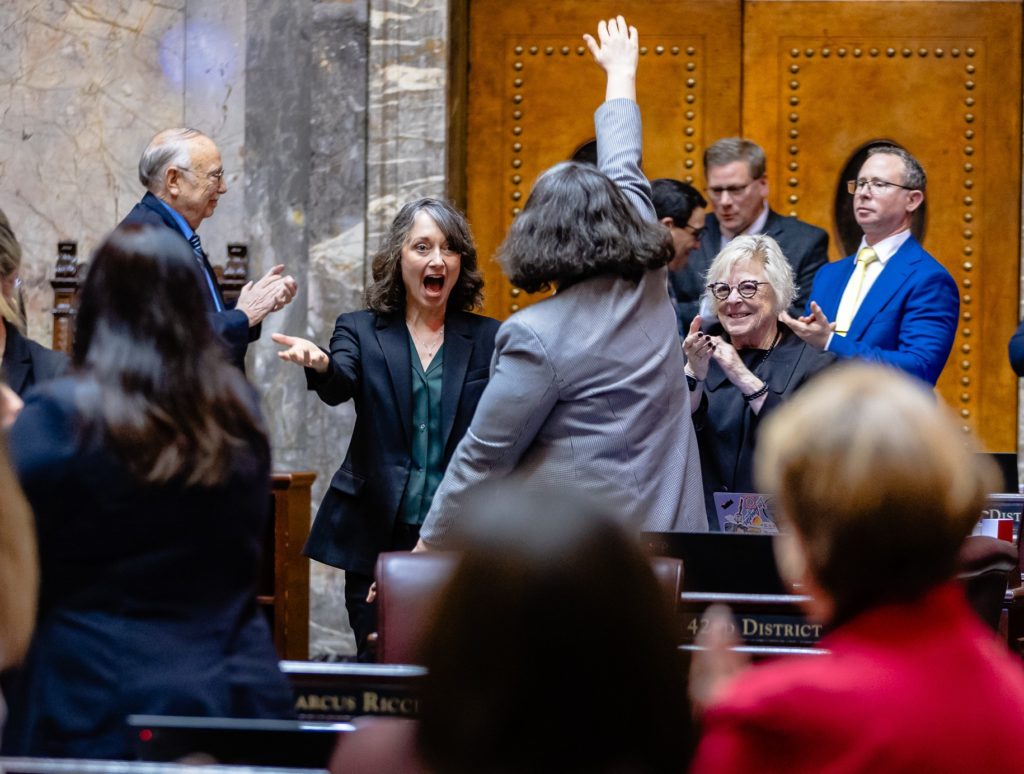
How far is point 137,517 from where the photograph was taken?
8.16ft

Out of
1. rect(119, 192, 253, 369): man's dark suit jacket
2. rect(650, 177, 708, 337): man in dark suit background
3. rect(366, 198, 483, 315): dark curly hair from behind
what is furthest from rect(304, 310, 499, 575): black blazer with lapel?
rect(650, 177, 708, 337): man in dark suit background

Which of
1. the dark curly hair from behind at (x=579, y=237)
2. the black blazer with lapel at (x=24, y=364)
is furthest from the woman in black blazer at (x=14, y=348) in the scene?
the dark curly hair from behind at (x=579, y=237)

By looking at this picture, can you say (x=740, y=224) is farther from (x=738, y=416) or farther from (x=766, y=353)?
(x=738, y=416)

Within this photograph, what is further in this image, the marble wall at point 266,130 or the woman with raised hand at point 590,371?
the marble wall at point 266,130

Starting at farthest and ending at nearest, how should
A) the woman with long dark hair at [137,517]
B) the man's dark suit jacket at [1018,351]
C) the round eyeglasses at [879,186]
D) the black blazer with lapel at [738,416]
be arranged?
the round eyeglasses at [879,186] < the man's dark suit jacket at [1018,351] < the black blazer with lapel at [738,416] < the woman with long dark hair at [137,517]

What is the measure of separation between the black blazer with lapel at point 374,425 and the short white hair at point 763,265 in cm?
83

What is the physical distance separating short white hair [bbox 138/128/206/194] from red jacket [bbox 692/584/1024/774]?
409cm

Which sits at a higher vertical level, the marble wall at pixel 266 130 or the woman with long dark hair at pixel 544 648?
the marble wall at pixel 266 130

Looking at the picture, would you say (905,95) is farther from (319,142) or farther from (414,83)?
(319,142)

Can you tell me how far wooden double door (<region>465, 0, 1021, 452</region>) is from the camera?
7105mm

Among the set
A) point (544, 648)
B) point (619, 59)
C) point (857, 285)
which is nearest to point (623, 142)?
point (619, 59)

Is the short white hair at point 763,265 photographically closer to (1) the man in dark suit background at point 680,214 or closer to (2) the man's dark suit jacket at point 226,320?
(1) the man in dark suit background at point 680,214

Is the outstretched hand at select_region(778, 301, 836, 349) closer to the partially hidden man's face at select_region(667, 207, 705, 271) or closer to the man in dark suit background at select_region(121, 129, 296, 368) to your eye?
the partially hidden man's face at select_region(667, 207, 705, 271)

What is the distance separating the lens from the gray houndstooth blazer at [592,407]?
3682 millimetres
